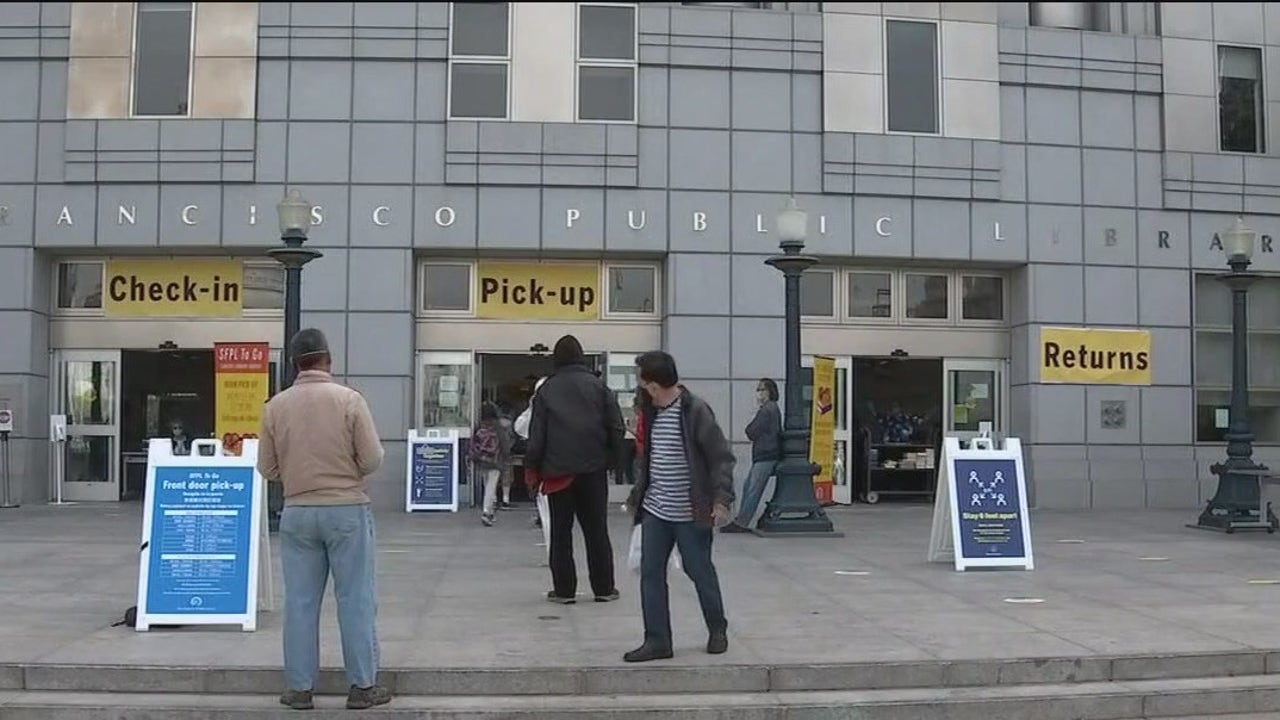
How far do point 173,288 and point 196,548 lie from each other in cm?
1157

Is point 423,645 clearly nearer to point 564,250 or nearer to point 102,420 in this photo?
point 564,250

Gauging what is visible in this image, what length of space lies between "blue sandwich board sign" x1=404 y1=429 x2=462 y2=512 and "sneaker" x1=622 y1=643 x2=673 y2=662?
412 inches

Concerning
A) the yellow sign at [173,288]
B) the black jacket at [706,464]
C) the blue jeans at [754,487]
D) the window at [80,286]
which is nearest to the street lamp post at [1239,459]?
the blue jeans at [754,487]

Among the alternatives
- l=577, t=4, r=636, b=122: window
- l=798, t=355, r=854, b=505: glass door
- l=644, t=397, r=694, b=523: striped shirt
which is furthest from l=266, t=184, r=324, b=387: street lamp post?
l=798, t=355, r=854, b=505: glass door

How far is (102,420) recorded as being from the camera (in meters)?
19.0

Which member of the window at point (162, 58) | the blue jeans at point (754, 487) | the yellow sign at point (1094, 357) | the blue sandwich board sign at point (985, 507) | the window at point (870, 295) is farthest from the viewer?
the window at point (870, 295)

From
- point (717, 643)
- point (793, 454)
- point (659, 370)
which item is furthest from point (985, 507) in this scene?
point (659, 370)

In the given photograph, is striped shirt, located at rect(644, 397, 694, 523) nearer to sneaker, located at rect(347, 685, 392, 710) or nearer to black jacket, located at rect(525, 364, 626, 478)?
black jacket, located at rect(525, 364, 626, 478)

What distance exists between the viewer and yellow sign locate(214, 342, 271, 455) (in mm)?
15164

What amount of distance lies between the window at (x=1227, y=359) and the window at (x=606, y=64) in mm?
9498

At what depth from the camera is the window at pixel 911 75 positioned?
1920 cm

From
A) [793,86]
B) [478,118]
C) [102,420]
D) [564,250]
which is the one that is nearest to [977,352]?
[793,86]

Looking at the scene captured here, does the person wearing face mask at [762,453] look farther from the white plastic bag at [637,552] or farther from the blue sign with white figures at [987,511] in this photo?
the white plastic bag at [637,552]

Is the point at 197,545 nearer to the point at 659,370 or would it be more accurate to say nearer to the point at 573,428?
the point at 573,428
